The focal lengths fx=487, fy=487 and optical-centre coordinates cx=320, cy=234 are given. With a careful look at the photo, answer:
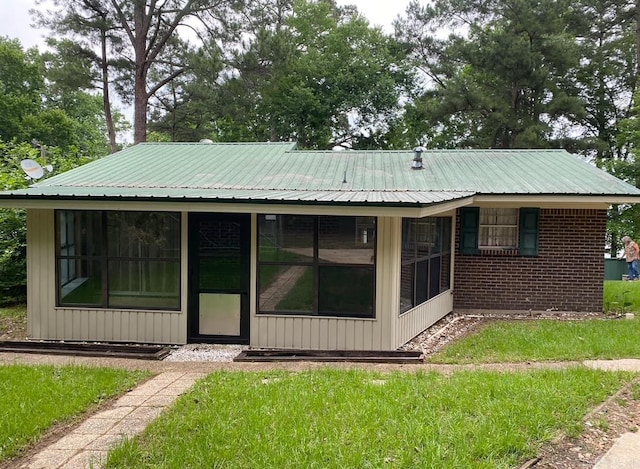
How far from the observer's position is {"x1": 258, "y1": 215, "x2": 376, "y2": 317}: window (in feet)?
22.9

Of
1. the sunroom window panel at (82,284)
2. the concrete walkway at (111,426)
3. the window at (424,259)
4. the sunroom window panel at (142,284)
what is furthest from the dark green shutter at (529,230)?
the sunroom window panel at (82,284)

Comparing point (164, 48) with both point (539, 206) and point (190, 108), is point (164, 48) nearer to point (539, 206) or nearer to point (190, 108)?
point (190, 108)

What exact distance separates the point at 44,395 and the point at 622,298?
1146cm

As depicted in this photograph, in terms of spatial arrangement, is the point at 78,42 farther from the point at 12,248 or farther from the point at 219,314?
the point at 219,314

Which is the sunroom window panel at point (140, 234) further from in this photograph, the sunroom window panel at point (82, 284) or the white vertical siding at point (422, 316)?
the white vertical siding at point (422, 316)

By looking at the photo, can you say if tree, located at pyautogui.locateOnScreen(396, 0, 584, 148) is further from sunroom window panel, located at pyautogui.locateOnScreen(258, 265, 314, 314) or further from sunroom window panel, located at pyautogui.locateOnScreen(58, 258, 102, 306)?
sunroom window panel, located at pyautogui.locateOnScreen(58, 258, 102, 306)

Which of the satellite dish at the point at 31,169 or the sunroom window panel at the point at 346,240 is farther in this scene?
the satellite dish at the point at 31,169

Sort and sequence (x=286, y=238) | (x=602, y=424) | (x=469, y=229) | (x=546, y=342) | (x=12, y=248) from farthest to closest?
(x=12, y=248) < (x=469, y=229) < (x=286, y=238) < (x=546, y=342) < (x=602, y=424)

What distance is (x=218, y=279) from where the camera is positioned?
24.2 feet

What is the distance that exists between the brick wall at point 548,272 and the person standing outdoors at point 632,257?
21.7 feet

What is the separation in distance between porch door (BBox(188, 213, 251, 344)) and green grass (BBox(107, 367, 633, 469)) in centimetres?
221

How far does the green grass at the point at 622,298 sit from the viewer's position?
32.9ft

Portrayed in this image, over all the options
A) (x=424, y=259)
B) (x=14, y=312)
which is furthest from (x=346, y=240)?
(x=14, y=312)

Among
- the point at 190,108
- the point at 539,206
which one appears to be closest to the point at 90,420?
the point at 539,206
